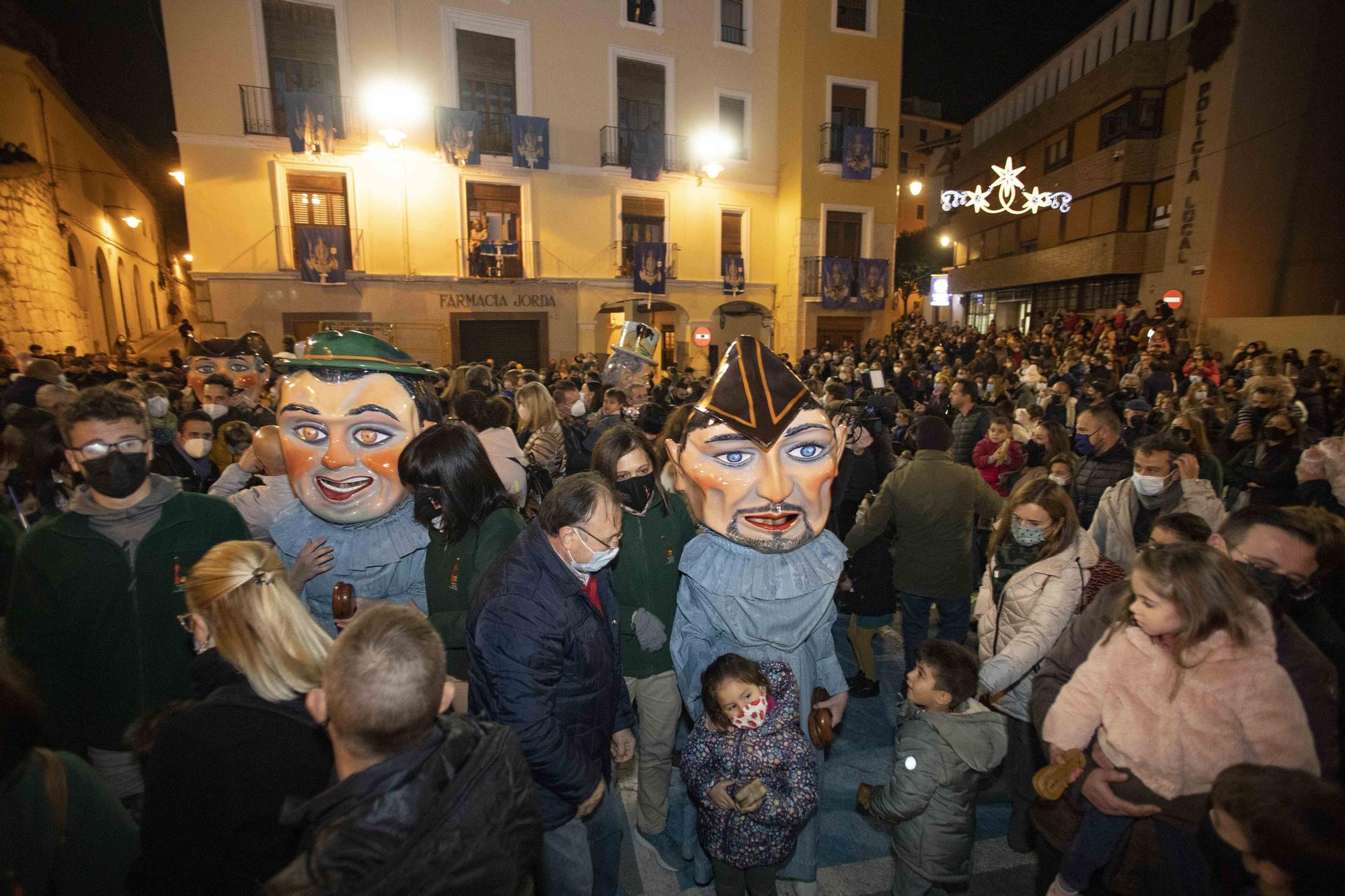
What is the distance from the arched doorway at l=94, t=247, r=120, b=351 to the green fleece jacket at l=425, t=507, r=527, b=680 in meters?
19.8

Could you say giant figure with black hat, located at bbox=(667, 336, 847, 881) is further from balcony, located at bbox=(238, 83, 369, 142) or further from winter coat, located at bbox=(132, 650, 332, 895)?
balcony, located at bbox=(238, 83, 369, 142)

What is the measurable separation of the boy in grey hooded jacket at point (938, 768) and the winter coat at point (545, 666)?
1.03 m

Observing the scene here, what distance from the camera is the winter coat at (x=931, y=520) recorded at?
12.4 ft

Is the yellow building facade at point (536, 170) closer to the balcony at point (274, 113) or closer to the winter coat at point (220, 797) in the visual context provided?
the balcony at point (274, 113)

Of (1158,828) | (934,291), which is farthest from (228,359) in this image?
(934,291)

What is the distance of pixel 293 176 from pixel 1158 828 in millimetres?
17621

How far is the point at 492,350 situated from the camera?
16.9 m

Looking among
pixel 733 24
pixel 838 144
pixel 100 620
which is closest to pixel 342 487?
pixel 100 620

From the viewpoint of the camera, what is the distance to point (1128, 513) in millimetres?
3688

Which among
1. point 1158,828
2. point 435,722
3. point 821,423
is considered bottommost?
point 1158,828

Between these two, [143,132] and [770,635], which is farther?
[143,132]

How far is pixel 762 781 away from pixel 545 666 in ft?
2.83

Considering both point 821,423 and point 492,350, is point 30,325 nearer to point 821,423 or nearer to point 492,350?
point 492,350

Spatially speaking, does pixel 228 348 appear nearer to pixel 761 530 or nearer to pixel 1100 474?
pixel 761 530
